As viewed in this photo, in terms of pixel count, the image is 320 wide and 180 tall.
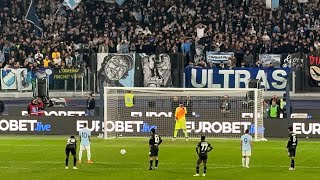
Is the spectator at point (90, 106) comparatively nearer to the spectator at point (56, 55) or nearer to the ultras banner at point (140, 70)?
the ultras banner at point (140, 70)

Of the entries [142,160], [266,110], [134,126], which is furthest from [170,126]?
[142,160]

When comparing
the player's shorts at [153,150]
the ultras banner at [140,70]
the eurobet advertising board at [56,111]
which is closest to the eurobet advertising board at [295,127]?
the ultras banner at [140,70]

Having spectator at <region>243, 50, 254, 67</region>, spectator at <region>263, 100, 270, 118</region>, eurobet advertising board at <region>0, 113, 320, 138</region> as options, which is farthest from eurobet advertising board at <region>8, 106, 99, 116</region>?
spectator at <region>243, 50, 254, 67</region>

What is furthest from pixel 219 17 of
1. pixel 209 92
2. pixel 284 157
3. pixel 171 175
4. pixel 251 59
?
pixel 171 175

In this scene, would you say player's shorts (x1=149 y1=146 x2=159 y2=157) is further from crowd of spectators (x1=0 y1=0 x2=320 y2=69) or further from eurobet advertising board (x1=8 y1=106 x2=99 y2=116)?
crowd of spectators (x1=0 y1=0 x2=320 y2=69)

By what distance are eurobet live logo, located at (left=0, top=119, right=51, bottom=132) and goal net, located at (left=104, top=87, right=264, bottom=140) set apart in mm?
3928

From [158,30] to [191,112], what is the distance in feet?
34.5

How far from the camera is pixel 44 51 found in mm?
52250

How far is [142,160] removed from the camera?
121 ft

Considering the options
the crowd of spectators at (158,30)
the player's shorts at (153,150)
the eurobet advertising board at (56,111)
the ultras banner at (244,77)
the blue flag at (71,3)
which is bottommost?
the player's shorts at (153,150)

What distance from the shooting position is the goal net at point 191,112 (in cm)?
4294

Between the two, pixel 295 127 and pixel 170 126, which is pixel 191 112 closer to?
pixel 170 126

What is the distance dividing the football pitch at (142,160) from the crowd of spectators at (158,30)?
8.19 meters

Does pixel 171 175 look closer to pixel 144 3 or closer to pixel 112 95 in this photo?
pixel 112 95
